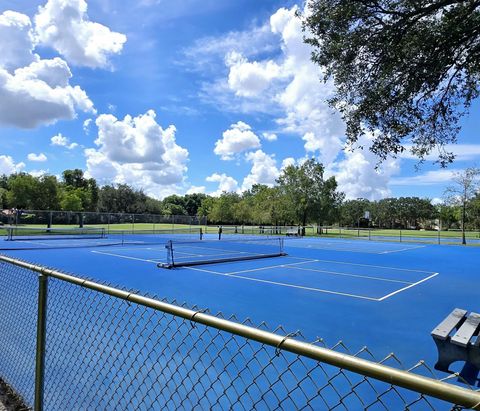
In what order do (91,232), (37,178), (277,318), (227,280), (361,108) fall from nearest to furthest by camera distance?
1. (277,318)
2. (361,108)
3. (227,280)
4. (91,232)
5. (37,178)

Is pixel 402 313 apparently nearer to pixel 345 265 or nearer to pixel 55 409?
pixel 55 409

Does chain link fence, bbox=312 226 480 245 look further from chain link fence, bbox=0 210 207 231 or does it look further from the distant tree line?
chain link fence, bbox=0 210 207 231

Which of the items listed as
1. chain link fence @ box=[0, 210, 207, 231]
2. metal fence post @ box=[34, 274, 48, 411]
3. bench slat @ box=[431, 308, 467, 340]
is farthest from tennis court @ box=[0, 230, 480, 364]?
chain link fence @ box=[0, 210, 207, 231]

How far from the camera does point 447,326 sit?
198 inches

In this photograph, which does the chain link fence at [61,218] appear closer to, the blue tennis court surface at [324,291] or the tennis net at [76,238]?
the tennis net at [76,238]

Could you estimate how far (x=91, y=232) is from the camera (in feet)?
122

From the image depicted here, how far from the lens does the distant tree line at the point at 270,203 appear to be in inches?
1984

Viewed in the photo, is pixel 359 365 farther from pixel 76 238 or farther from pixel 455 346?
pixel 76 238

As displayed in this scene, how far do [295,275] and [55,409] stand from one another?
1205 cm

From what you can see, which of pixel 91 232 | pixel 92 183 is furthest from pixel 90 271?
pixel 92 183

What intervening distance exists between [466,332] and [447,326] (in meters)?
0.22

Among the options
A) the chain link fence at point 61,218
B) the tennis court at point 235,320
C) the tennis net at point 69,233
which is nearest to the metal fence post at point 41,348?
the tennis court at point 235,320

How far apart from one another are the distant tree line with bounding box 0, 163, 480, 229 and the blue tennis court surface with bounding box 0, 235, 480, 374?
26544 millimetres

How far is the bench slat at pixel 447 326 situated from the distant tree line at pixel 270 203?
3684cm
